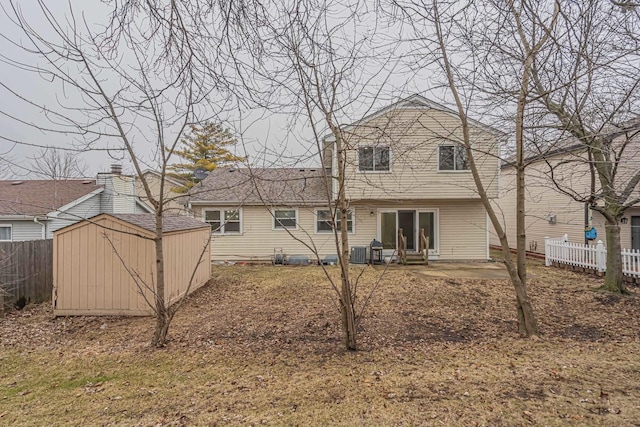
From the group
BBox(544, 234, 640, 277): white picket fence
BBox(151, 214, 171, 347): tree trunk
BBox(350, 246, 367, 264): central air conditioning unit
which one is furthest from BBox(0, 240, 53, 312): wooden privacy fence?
BBox(544, 234, 640, 277): white picket fence

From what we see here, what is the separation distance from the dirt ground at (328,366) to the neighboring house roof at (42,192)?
862 cm

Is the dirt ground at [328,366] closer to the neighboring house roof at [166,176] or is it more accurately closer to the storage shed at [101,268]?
the storage shed at [101,268]

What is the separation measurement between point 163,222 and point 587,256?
1228 centimetres

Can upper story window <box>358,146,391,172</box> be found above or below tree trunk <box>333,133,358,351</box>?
above

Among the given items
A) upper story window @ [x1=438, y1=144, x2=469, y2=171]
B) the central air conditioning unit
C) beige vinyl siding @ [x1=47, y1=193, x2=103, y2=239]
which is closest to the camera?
upper story window @ [x1=438, y1=144, x2=469, y2=171]

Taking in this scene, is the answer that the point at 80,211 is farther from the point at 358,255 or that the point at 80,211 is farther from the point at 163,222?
the point at 358,255

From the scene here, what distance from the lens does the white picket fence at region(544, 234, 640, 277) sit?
29.2 ft

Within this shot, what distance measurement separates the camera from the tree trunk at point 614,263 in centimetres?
752

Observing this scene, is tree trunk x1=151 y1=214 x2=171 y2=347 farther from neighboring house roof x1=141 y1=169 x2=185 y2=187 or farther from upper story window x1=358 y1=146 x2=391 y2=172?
upper story window x1=358 y1=146 x2=391 y2=172

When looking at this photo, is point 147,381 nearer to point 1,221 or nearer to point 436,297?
→ point 436,297

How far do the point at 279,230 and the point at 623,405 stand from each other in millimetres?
11570

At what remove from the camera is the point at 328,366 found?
377cm

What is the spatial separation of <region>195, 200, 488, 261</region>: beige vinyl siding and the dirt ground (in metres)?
6.15

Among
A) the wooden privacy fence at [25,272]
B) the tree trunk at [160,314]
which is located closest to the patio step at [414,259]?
the tree trunk at [160,314]
